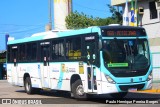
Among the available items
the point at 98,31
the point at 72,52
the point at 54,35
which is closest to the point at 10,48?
the point at 54,35

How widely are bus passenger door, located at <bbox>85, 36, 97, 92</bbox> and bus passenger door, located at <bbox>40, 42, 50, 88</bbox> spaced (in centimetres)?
387

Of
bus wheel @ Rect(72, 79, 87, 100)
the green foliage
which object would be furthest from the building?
the green foliage

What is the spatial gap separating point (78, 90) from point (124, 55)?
2727 millimetres

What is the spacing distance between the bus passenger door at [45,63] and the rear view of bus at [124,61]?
486 centimetres

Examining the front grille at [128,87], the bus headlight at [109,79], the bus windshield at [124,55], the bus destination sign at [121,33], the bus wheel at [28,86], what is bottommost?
the bus wheel at [28,86]

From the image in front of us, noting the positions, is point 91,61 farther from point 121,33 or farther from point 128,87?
point 128,87

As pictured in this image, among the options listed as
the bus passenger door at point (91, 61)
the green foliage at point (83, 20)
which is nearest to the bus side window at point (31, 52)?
the bus passenger door at point (91, 61)

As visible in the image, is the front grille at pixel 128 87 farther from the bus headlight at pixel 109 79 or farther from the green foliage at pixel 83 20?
the green foliage at pixel 83 20

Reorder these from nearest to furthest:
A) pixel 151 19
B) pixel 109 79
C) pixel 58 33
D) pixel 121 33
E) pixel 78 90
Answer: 1. pixel 109 79
2. pixel 121 33
3. pixel 78 90
4. pixel 58 33
5. pixel 151 19

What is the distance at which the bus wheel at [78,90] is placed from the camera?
1662 cm

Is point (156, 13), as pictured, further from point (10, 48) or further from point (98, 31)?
point (98, 31)

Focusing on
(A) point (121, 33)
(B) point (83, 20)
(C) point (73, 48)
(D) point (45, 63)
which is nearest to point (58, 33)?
(C) point (73, 48)

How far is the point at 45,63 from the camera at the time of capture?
19.8 m

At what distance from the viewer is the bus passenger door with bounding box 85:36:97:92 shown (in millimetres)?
15570
